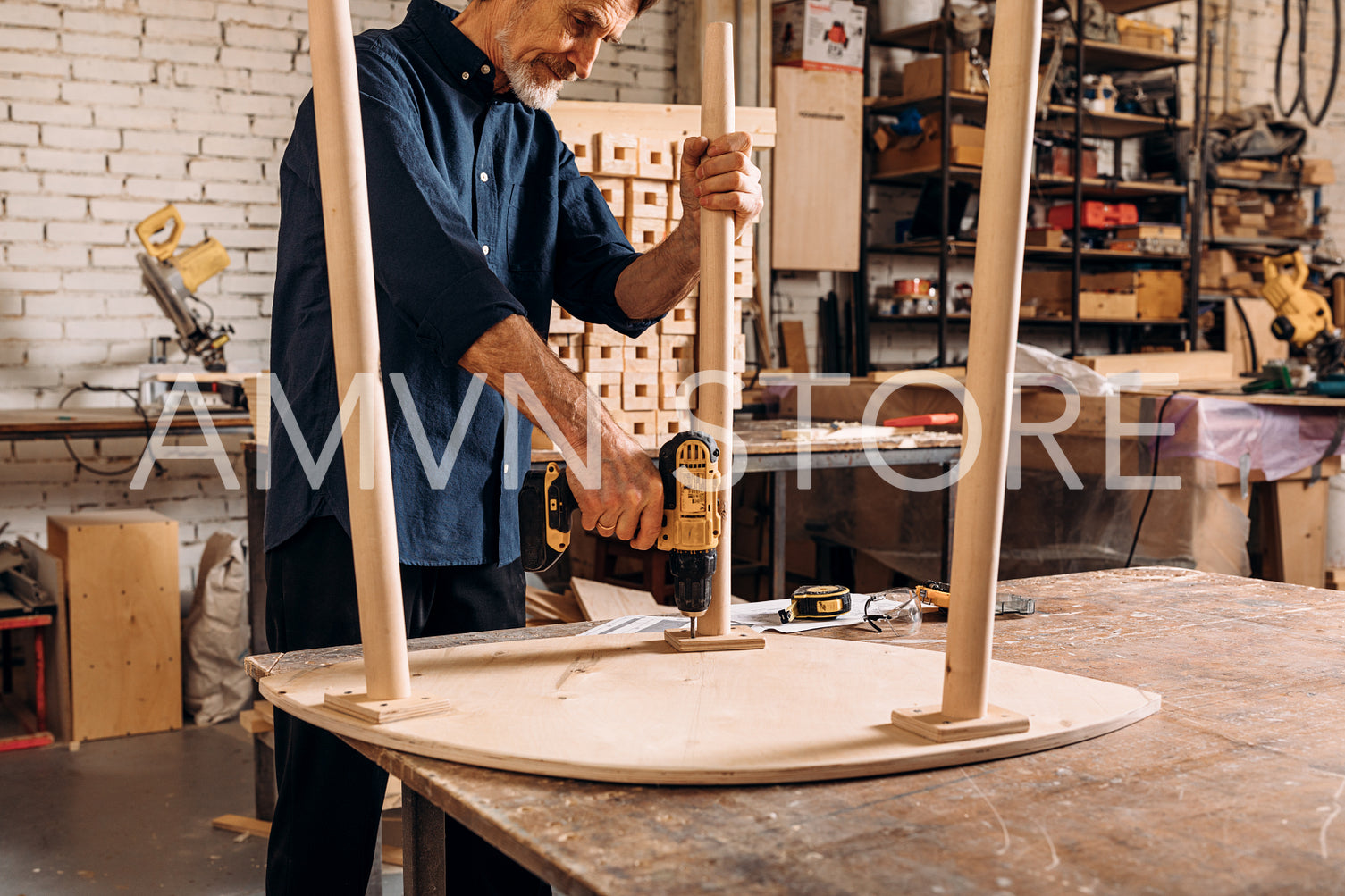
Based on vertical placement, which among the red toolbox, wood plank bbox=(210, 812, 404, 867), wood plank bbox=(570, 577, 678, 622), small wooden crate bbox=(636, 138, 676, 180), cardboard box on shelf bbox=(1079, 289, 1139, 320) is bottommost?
wood plank bbox=(210, 812, 404, 867)

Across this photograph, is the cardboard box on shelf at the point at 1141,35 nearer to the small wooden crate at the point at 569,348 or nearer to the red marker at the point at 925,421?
the red marker at the point at 925,421

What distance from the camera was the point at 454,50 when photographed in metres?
1.54

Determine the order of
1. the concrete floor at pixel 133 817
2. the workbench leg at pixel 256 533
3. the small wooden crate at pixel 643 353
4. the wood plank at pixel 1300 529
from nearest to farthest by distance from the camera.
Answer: the concrete floor at pixel 133 817, the workbench leg at pixel 256 533, the small wooden crate at pixel 643 353, the wood plank at pixel 1300 529

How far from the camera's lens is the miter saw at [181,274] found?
381 cm

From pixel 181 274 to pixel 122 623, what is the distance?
1303 mm

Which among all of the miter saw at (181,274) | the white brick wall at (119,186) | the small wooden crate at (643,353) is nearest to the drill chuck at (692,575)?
the small wooden crate at (643,353)

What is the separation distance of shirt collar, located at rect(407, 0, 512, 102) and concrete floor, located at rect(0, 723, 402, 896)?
69.0 inches

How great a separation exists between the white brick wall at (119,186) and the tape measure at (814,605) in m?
3.45

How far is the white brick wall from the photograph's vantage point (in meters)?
4.04

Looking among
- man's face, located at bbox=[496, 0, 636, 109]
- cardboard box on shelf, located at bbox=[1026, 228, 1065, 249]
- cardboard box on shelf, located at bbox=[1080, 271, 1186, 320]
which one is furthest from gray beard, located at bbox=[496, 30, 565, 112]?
cardboard box on shelf, located at bbox=[1080, 271, 1186, 320]

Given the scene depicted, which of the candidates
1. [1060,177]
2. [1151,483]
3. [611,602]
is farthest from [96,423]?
[1060,177]

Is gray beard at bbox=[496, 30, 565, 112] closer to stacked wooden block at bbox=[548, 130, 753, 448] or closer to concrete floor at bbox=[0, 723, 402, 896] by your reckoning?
stacked wooden block at bbox=[548, 130, 753, 448]

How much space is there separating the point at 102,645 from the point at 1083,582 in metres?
2.89

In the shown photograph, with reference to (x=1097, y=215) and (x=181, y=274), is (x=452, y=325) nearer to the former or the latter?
(x=181, y=274)
